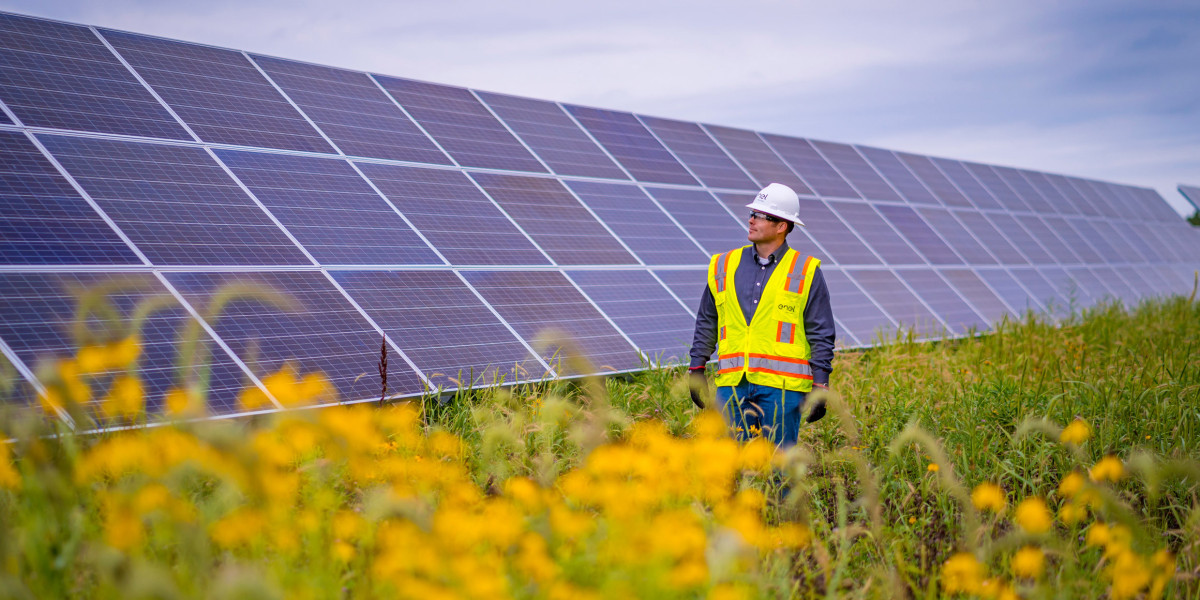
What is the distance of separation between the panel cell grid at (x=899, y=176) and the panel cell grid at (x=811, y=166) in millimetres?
1761

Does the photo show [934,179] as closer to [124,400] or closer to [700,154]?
[700,154]

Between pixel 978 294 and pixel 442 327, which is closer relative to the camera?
pixel 442 327

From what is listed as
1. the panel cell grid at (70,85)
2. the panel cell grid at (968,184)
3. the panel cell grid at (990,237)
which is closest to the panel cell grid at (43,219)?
the panel cell grid at (70,85)

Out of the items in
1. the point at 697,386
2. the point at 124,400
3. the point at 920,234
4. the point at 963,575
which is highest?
the point at 920,234

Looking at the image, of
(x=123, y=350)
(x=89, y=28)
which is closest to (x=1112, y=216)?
(x=89, y=28)

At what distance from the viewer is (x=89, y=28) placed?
9.05 m

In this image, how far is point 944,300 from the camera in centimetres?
1387

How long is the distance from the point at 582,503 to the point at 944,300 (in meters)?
10.5

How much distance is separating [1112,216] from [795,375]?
73.2 feet

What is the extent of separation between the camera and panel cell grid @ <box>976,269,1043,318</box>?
1548 centimetres

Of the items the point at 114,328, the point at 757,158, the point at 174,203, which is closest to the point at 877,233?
the point at 757,158

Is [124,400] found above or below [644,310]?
below

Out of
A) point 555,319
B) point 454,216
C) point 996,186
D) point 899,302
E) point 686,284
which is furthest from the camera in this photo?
point 996,186

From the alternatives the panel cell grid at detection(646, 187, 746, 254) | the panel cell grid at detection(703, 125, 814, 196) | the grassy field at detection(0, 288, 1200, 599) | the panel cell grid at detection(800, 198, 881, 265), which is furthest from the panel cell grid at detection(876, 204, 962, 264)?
the grassy field at detection(0, 288, 1200, 599)
